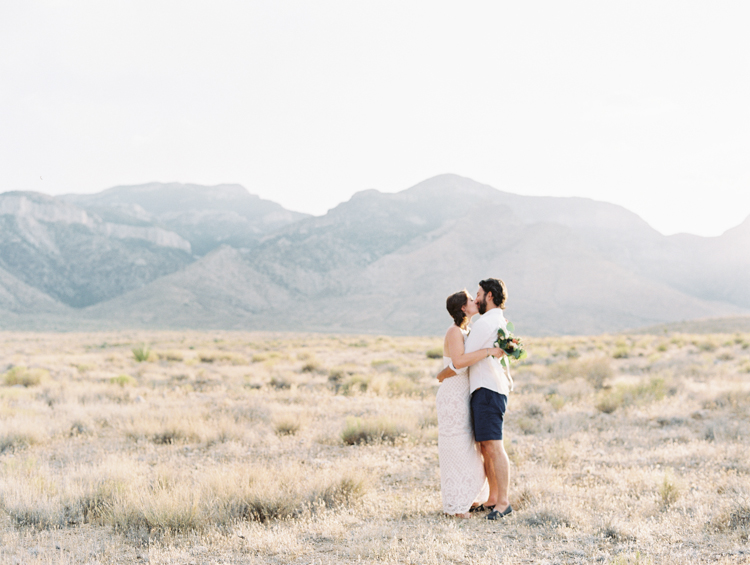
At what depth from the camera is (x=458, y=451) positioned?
5.02 meters

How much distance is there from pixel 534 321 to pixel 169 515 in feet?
249

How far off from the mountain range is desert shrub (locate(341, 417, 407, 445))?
217 feet

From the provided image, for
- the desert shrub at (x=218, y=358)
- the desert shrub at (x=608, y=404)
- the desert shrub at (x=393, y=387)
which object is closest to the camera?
the desert shrub at (x=608, y=404)

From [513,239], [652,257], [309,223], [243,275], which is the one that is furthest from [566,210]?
[243,275]

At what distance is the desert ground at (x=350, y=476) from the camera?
14.4 feet

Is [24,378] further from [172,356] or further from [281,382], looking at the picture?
[172,356]

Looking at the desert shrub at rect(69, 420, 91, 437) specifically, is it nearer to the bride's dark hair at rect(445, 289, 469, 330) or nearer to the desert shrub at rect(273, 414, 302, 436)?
the desert shrub at rect(273, 414, 302, 436)

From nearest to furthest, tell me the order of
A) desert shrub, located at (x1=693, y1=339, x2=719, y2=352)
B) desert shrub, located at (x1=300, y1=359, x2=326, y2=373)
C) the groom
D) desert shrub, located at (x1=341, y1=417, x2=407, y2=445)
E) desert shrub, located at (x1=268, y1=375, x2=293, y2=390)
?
the groom → desert shrub, located at (x1=341, y1=417, x2=407, y2=445) → desert shrub, located at (x1=268, y1=375, x2=293, y2=390) → desert shrub, located at (x1=300, y1=359, x2=326, y2=373) → desert shrub, located at (x1=693, y1=339, x2=719, y2=352)

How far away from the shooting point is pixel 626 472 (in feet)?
20.7

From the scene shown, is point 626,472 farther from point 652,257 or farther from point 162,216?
point 162,216

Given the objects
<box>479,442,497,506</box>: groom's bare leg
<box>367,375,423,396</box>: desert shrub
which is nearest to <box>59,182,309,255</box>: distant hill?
<box>367,375,423,396</box>: desert shrub

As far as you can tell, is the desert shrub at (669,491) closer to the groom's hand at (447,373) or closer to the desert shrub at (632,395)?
Result: the groom's hand at (447,373)

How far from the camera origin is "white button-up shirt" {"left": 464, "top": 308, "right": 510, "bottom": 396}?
4.82 m

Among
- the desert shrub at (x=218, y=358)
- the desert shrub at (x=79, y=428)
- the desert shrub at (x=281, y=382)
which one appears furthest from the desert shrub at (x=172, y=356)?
the desert shrub at (x=79, y=428)
